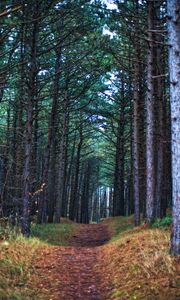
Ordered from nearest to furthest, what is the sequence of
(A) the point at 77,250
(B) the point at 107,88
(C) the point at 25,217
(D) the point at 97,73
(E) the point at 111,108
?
(A) the point at 77,250 → (C) the point at 25,217 → (D) the point at 97,73 → (B) the point at 107,88 → (E) the point at 111,108

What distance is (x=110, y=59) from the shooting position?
15.8 m

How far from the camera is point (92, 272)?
925cm

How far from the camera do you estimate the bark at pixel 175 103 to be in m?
8.10

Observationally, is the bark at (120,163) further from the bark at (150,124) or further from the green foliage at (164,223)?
the green foliage at (164,223)

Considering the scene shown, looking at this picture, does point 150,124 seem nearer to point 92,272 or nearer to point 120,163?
point 92,272

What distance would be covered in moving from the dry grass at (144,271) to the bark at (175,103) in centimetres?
60

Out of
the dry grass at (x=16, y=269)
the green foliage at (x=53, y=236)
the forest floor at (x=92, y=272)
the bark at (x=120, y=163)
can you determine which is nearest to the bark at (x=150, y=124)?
the forest floor at (x=92, y=272)

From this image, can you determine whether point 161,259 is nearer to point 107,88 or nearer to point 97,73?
point 97,73

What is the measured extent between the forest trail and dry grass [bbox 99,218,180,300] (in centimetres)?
30

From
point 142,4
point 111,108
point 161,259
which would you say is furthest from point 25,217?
point 111,108

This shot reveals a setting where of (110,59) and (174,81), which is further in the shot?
(110,59)

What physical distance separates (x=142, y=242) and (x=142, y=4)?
10217mm

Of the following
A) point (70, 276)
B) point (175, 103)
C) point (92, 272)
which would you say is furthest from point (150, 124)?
point (70, 276)

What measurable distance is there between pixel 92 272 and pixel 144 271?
7.09 feet
